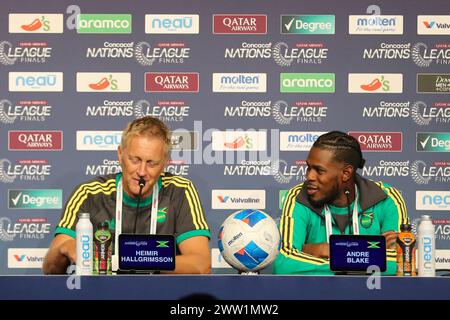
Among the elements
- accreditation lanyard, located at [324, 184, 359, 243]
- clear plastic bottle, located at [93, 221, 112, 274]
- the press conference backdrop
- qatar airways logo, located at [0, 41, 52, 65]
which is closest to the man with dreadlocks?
accreditation lanyard, located at [324, 184, 359, 243]

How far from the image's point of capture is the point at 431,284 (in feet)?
7.68

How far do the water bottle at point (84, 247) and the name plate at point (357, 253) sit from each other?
32.5 inches

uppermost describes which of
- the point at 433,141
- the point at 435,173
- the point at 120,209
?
the point at 433,141

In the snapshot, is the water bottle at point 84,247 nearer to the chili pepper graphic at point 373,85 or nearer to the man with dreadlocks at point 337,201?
the man with dreadlocks at point 337,201

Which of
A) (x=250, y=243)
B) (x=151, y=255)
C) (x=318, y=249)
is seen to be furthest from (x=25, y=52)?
(x=250, y=243)

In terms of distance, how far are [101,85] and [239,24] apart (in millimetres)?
993

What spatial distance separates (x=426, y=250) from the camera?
107 inches

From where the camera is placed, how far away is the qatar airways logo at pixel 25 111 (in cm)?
515

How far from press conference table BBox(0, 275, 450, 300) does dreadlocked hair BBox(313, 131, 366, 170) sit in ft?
5.15

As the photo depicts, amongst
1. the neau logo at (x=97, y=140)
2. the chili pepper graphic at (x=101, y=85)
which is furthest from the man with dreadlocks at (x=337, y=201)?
the chili pepper graphic at (x=101, y=85)

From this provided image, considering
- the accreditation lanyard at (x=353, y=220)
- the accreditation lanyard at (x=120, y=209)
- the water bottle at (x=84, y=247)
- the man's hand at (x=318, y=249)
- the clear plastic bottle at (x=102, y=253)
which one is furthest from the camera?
the accreditation lanyard at (x=353, y=220)

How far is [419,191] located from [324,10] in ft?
4.40

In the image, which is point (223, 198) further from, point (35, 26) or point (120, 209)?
point (35, 26)

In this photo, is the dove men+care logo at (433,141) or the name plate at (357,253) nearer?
the name plate at (357,253)
